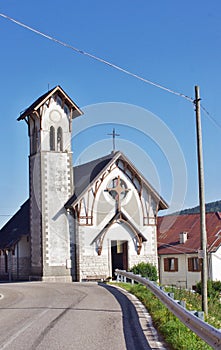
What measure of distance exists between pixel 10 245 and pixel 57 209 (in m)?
6.08

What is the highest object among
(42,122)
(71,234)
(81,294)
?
(42,122)

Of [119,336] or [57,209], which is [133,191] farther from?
[119,336]

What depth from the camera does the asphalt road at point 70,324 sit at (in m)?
10.4

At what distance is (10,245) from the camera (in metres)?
41.0

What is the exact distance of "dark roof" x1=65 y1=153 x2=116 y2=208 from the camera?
122 feet

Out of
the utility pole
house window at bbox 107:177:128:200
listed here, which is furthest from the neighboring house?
the utility pole

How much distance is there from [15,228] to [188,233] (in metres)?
16.0

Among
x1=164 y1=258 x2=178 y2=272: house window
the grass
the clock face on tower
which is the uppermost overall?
the clock face on tower

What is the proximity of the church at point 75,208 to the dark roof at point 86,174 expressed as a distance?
0.31 feet

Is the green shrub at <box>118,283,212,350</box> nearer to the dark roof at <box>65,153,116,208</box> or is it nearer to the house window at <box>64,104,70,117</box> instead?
the dark roof at <box>65,153,116,208</box>

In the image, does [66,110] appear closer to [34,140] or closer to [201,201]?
[34,140]

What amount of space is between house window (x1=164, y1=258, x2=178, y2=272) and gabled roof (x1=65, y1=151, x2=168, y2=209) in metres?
10.6

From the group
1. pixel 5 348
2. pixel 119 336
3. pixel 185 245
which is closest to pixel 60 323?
pixel 119 336

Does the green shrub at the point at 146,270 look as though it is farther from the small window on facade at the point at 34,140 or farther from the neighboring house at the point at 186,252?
the small window on facade at the point at 34,140
